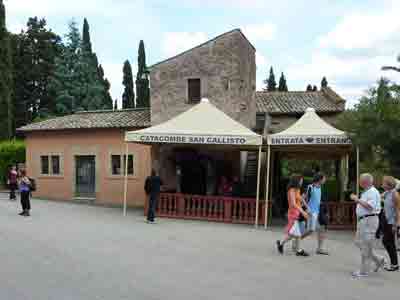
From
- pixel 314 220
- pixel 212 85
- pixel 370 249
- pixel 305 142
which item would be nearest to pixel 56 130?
pixel 212 85

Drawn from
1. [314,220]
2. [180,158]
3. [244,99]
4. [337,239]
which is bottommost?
[337,239]

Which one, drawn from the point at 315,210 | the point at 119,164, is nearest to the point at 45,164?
the point at 119,164

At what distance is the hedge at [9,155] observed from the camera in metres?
29.6

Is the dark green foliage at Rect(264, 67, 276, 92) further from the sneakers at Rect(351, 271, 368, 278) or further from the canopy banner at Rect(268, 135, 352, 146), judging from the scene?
the sneakers at Rect(351, 271, 368, 278)

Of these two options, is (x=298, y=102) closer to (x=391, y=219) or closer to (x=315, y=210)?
(x=315, y=210)

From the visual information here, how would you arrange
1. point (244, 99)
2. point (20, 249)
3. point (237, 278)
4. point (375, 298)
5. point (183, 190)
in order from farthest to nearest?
point (244, 99) → point (183, 190) → point (20, 249) → point (237, 278) → point (375, 298)

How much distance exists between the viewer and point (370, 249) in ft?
26.9

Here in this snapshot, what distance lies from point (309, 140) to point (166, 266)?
7.86 m

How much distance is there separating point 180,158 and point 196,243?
33.6 ft

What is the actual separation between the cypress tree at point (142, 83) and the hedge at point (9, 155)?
860 inches

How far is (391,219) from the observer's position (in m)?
9.97

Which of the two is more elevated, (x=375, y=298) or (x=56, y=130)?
(x=56, y=130)

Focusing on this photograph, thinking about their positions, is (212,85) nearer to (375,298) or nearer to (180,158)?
(180,158)

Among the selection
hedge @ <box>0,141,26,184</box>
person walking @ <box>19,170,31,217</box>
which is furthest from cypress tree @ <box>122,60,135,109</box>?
person walking @ <box>19,170,31,217</box>
